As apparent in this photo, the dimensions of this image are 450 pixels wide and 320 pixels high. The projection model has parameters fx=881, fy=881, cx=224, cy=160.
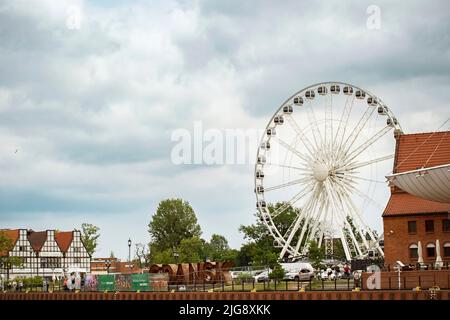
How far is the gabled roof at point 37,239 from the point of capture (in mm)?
158837

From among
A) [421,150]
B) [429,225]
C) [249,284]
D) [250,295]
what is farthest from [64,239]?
[250,295]

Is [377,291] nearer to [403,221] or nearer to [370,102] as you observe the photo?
[403,221]

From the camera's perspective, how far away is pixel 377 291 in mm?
55250

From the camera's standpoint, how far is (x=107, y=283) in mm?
78312

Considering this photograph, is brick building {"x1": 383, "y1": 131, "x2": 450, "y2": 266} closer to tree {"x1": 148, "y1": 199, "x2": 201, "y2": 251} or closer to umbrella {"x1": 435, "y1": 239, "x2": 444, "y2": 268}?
umbrella {"x1": 435, "y1": 239, "x2": 444, "y2": 268}

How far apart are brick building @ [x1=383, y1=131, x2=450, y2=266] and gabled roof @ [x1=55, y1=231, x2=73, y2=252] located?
89379 millimetres

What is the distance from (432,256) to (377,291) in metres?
27.1

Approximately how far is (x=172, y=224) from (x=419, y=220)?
8897cm

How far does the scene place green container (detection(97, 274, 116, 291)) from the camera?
77.8 m

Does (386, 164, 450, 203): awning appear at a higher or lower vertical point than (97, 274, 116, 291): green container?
higher

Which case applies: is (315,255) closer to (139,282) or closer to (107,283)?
(139,282)

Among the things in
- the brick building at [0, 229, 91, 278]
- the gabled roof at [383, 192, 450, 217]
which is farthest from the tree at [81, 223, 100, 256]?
the gabled roof at [383, 192, 450, 217]
